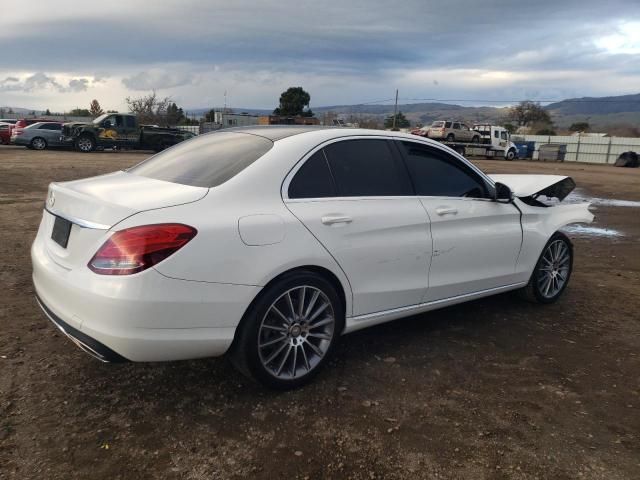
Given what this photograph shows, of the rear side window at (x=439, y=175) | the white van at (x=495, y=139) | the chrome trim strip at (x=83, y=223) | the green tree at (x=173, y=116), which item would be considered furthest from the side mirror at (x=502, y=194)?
the green tree at (x=173, y=116)

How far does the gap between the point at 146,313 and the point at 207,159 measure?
131 cm

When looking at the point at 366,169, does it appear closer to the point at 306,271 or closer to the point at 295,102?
the point at 306,271

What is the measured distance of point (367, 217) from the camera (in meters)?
3.67

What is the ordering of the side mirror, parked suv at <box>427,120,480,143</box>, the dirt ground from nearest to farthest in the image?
1. the dirt ground
2. the side mirror
3. parked suv at <box>427,120,480,143</box>

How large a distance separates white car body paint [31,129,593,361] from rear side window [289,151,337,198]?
0.05 meters

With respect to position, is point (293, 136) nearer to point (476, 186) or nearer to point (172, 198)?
point (172, 198)

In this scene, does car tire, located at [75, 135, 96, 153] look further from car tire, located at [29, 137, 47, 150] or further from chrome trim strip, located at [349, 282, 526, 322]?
chrome trim strip, located at [349, 282, 526, 322]

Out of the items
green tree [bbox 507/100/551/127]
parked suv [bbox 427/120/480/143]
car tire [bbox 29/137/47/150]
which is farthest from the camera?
green tree [bbox 507/100/551/127]

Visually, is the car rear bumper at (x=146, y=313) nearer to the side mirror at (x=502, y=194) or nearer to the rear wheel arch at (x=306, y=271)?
the rear wheel arch at (x=306, y=271)

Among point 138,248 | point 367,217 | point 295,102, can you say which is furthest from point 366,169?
point 295,102

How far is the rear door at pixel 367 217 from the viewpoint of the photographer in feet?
11.4

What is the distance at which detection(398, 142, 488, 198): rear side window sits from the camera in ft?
13.8

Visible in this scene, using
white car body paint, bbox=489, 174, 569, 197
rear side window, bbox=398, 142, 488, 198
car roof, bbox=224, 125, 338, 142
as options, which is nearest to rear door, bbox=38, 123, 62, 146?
car roof, bbox=224, 125, 338, 142

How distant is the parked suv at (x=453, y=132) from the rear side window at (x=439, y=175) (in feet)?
128
